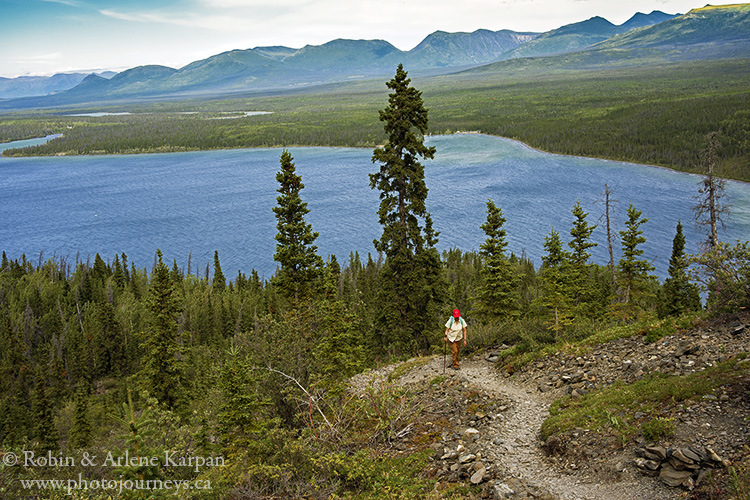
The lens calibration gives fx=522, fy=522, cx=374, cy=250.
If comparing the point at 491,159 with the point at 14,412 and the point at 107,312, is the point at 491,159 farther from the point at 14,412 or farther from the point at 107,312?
the point at 14,412

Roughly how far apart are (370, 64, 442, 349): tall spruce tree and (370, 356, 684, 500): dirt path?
11.1 m

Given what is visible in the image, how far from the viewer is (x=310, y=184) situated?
131 metres

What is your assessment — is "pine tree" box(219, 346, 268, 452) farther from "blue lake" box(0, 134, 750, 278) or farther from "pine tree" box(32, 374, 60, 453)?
"blue lake" box(0, 134, 750, 278)

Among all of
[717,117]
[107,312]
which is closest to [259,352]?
[107,312]

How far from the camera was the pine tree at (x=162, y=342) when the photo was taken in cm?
2895

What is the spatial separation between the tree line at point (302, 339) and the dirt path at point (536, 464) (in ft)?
7.41

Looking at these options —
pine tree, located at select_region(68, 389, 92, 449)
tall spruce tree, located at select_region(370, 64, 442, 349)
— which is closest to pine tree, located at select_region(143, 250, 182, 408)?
pine tree, located at select_region(68, 389, 92, 449)

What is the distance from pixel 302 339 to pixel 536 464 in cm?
926

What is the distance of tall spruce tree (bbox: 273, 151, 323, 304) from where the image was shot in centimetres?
2639

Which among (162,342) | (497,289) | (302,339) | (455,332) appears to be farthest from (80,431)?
(455,332)

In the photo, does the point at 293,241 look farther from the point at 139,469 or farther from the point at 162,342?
the point at 139,469

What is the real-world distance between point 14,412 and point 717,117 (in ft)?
578

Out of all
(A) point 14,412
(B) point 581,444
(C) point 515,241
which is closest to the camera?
(B) point 581,444

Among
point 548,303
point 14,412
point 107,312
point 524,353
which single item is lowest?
point 14,412
